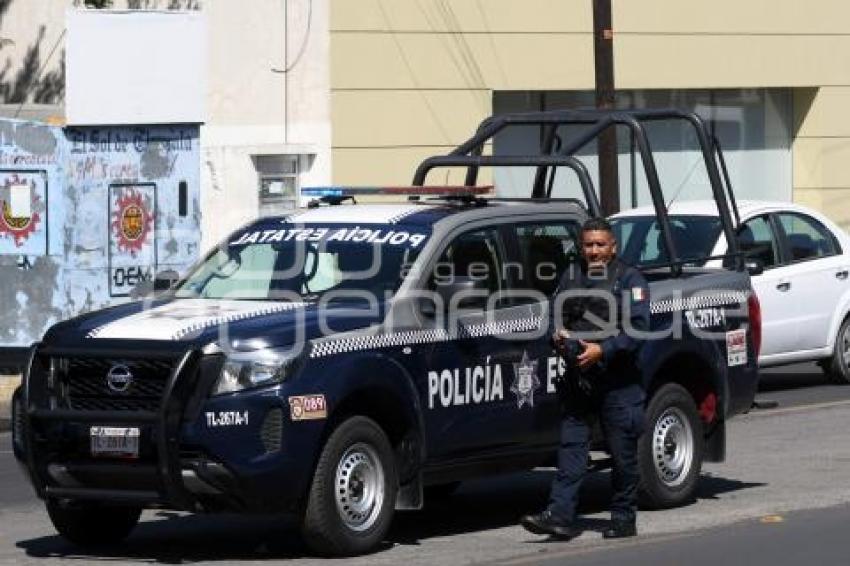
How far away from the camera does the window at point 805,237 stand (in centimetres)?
1934

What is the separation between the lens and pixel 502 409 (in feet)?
37.3

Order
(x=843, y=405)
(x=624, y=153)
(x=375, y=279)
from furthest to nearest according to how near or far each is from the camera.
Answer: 1. (x=624, y=153)
2. (x=843, y=405)
3. (x=375, y=279)

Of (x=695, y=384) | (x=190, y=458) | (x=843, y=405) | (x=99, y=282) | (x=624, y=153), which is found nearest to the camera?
(x=190, y=458)

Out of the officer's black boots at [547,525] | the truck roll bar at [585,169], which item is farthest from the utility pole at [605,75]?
the officer's black boots at [547,525]

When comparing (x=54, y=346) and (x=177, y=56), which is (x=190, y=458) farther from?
(x=177, y=56)

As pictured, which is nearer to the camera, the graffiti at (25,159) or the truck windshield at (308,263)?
the truck windshield at (308,263)

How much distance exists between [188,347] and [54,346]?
0.84 m

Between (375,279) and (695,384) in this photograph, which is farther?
(695,384)

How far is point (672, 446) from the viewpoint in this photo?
12.4m

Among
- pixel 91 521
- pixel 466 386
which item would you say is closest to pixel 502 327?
pixel 466 386

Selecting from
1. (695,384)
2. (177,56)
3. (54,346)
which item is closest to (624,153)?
(177,56)

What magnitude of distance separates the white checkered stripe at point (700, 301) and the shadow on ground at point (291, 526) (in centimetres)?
121

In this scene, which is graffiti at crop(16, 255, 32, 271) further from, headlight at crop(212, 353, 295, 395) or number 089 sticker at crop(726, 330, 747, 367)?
headlight at crop(212, 353, 295, 395)

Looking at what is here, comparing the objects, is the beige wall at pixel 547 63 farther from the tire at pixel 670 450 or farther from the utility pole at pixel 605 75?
the tire at pixel 670 450
